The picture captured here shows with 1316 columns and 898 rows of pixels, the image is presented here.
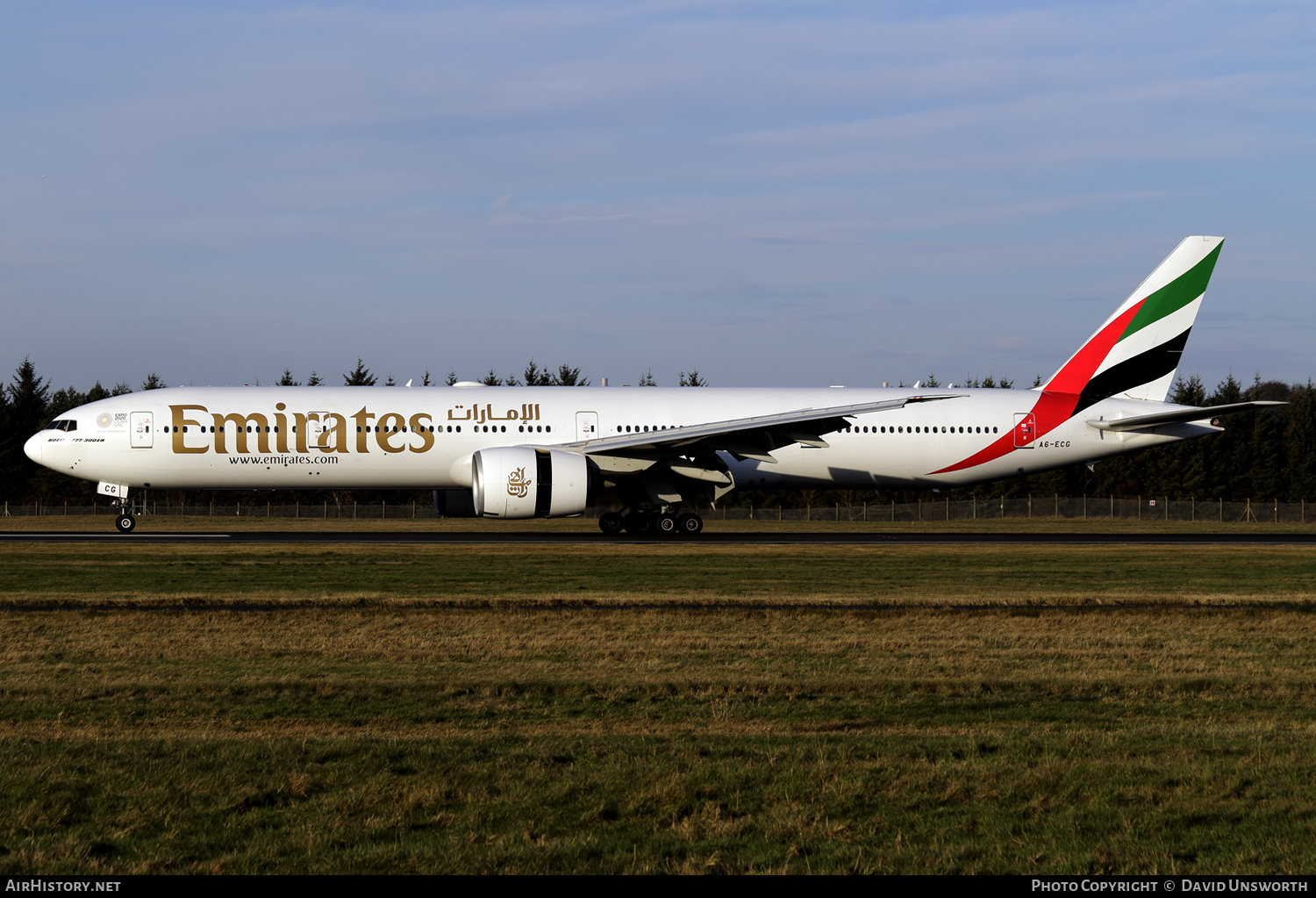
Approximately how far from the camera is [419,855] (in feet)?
19.6

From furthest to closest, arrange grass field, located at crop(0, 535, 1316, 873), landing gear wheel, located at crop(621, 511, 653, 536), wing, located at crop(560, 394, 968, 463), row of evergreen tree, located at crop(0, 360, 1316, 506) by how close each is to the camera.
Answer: row of evergreen tree, located at crop(0, 360, 1316, 506)
landing gear wheel, located at crop(621, 511, 653, 536)
wing, located at crop(560, 394, 968, 463)
grass field, located at crop(0, 535, 1316, 873)

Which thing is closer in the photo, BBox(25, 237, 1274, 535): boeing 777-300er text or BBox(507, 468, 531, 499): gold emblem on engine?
BBox(507, 468, 531, 499): gold emblem on engine

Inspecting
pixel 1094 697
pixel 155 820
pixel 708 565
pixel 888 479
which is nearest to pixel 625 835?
pixel 155 820

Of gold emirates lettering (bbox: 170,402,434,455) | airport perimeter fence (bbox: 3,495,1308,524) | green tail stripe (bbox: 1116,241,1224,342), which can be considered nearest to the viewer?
gold emirates lettering (bbox: 170,402,434,455)

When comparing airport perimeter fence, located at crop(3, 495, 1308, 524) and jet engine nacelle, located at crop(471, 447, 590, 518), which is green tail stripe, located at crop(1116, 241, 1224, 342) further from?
airport perimeter fence, located at crop(3, 495, 1308, 524)

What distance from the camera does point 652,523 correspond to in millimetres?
33719

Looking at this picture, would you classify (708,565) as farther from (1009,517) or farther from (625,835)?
(1009,517)

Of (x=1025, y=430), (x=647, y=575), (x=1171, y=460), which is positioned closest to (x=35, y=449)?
(x=647, y=575)

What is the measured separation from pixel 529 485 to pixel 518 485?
287 mm

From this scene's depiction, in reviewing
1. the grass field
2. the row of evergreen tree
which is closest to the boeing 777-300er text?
the grass field

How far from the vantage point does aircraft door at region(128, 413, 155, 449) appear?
3328cm

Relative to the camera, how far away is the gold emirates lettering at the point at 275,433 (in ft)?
109

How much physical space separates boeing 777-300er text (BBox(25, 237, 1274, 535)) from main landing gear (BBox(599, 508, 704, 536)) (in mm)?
56

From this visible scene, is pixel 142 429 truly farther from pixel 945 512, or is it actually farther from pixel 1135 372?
pixel 945 512
